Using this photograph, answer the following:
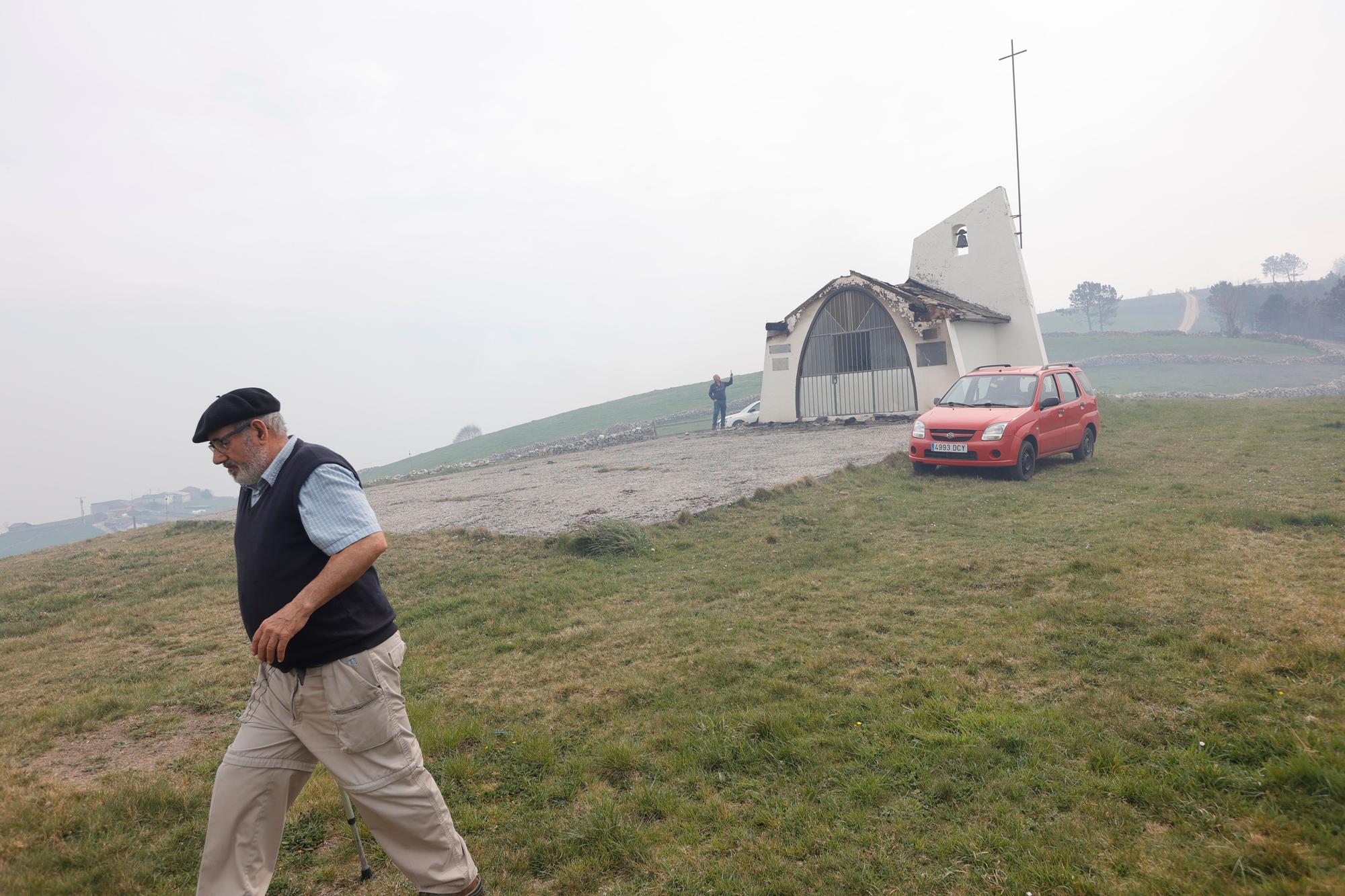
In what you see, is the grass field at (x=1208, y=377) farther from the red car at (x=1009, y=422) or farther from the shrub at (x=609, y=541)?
the shrub at (x=609, y=541)

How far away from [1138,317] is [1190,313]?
6.85 metres

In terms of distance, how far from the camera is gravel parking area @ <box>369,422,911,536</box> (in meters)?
11.3

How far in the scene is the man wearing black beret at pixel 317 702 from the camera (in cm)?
257

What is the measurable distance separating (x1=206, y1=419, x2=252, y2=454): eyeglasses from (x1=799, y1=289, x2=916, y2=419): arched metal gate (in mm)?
20270

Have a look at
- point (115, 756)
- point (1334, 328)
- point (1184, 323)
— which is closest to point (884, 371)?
point (115, 756)

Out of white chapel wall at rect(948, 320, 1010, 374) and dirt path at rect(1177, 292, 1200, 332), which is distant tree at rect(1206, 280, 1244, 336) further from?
white chapel wall at rect(948, 320, 1010, 374)

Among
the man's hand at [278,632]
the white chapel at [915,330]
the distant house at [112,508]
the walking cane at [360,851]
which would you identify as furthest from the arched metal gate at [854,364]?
the distant house at [112,508]

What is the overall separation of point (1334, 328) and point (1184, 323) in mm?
33570

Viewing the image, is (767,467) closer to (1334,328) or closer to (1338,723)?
(1338,723)

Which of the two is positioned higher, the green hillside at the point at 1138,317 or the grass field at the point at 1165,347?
the green hillside at the point at 1138,317

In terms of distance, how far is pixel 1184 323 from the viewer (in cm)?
9956

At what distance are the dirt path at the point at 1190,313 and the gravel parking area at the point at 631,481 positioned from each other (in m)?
92.7

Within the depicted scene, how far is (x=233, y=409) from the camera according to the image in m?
2.78

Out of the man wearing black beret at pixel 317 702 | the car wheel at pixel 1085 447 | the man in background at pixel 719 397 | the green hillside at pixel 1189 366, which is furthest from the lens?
the green hillside at pixel 1189 366
